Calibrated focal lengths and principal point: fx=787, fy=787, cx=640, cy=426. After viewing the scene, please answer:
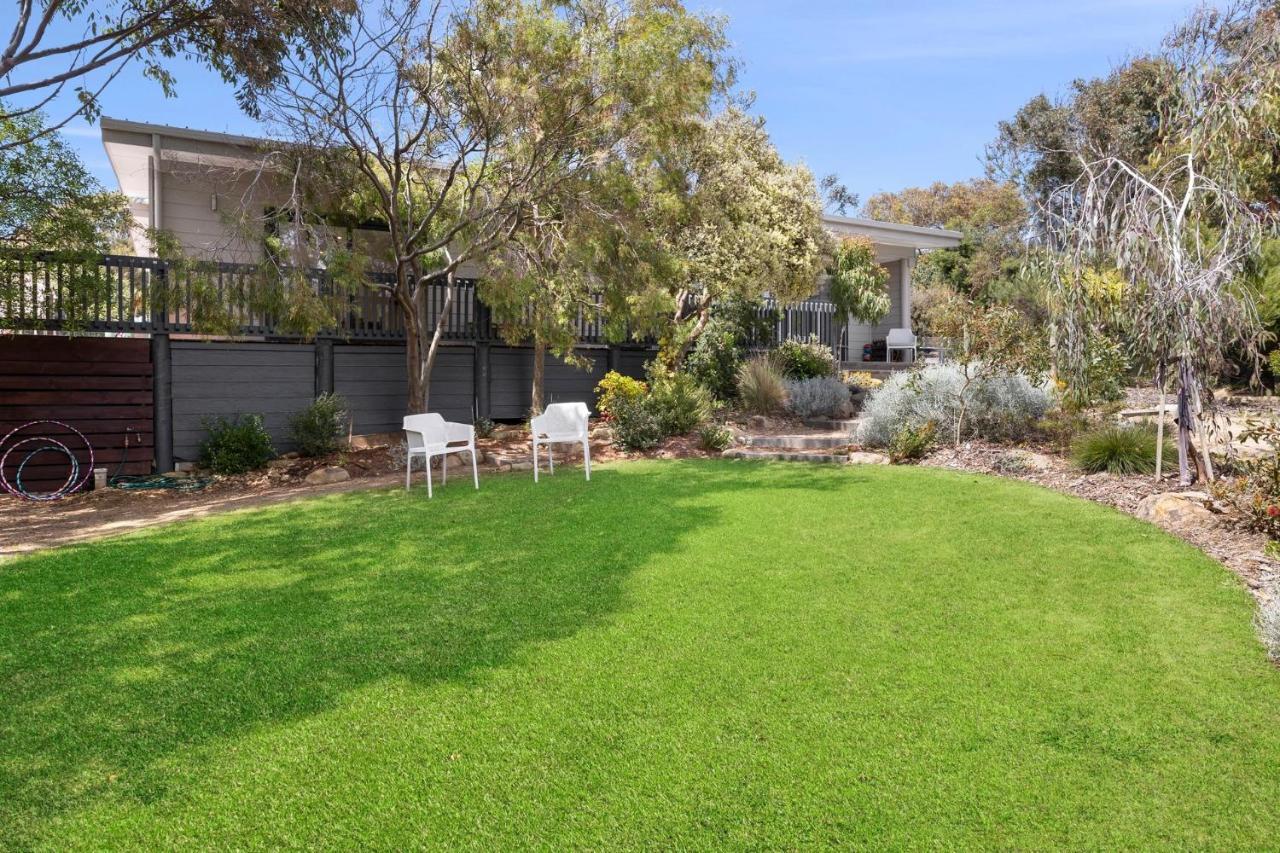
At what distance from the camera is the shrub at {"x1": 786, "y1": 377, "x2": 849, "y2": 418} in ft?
41.4

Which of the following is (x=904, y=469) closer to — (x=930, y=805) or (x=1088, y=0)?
(x=930, y=805)

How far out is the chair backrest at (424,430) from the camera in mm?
8328

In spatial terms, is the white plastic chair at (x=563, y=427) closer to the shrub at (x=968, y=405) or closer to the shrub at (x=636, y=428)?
the shrub at (x=636, y=428)

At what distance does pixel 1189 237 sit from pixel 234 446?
10.7 meters

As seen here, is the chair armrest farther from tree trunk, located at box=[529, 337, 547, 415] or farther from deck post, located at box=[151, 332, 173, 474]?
deck post, located at box=[151, 332, 173, 474]

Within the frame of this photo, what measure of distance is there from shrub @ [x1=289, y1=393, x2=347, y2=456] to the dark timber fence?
1.25 ft

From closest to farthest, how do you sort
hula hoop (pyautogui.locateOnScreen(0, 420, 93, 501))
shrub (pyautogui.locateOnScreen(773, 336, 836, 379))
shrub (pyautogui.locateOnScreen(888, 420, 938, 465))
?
hula hoop (pyautogui.locateOnScreen(0, 420, 93, 501)) → shrub (pyautogui.locateOnScreen(888, 420, 938, 465)) → shrub (pyautogui.locateOnScreen(773, 336, 836, 379))

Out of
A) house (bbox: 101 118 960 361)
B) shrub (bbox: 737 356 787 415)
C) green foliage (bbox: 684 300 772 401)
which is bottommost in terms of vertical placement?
shrub (bbox: 737 356 787 415)

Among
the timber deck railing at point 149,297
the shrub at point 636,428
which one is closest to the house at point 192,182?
the timber deck railing at point 149,297

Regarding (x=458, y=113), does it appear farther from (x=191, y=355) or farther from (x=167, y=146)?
(x=167, y=146)

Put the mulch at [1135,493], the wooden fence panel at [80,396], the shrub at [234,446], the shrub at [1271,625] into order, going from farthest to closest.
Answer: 1. the shrub at [234,446]
2. the wooden fence panel at [80,396]
3. the mulch at [1135,493]
4. the shrub at [1271,625]

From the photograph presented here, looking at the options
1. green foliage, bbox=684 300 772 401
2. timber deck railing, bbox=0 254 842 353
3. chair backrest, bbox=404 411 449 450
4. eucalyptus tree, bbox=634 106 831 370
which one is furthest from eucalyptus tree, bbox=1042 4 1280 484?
timber deck railing, bbox=0 254 842 353

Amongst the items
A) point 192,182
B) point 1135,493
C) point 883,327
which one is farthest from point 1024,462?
point 192,182

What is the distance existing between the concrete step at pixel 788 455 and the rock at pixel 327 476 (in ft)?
16.2
